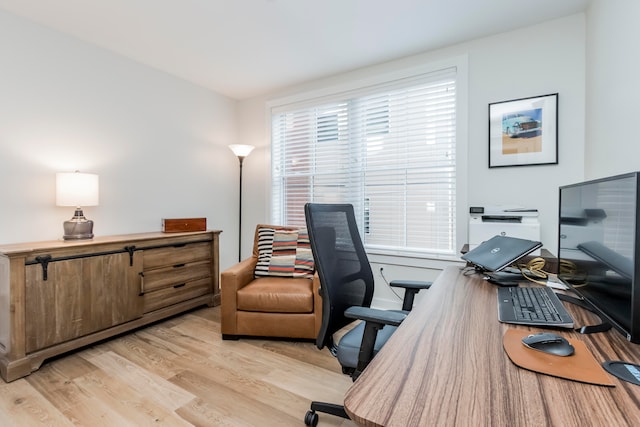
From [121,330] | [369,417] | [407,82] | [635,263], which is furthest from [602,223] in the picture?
[121,330]

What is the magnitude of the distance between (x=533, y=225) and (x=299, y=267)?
183cm

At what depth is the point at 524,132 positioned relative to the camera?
2.41 m

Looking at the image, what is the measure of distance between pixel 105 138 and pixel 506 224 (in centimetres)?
344

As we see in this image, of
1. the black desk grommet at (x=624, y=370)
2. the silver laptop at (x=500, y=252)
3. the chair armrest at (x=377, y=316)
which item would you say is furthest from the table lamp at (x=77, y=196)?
A: the black desk grommet at (x=624, y=370)

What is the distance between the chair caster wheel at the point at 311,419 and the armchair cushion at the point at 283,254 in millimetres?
1284

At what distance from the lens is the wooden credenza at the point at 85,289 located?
1915 millimetres

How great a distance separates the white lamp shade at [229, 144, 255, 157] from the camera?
3605 millimetres

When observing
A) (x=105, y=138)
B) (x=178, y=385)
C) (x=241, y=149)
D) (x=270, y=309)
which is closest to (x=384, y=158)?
(x=241, y=149)

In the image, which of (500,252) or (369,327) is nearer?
(369,327)

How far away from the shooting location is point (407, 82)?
2.90 meters

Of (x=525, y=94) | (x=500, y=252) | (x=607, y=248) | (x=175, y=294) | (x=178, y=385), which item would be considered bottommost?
(x=178, y=385)

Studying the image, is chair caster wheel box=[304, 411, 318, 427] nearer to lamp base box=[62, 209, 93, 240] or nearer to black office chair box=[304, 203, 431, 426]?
black office chair box=[304, 203, 431, 426]

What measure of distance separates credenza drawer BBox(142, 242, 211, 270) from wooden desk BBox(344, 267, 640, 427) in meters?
2.44

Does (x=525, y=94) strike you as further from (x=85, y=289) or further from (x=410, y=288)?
(x=85, y=289)
